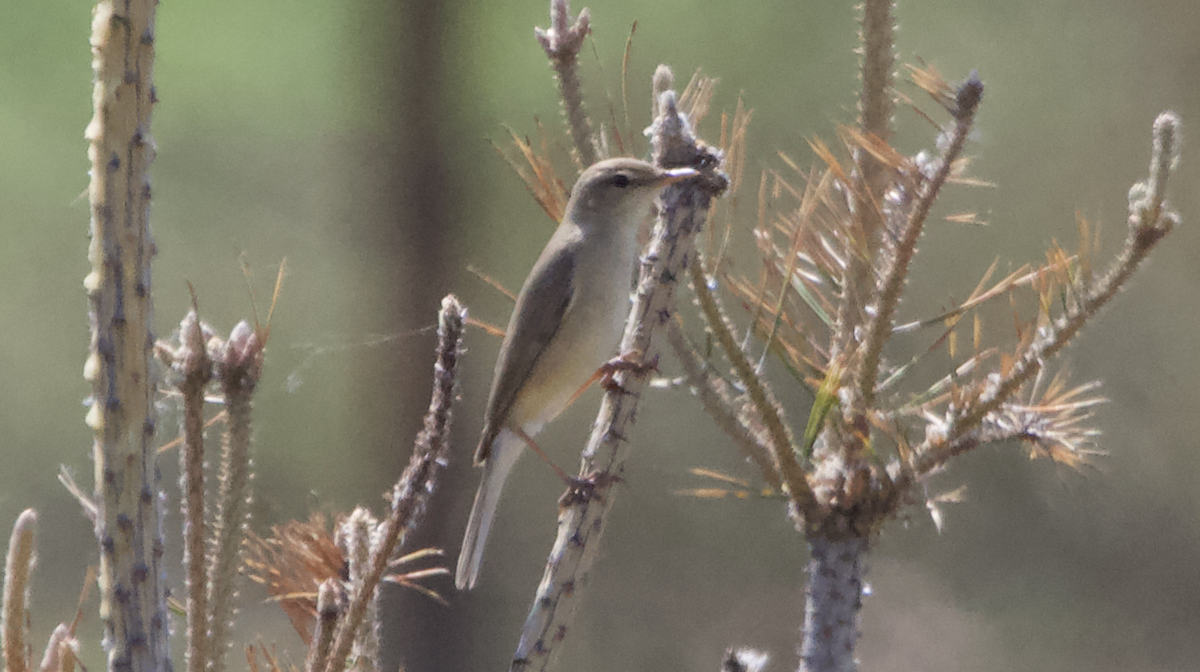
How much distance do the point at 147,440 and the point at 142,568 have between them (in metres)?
0.06

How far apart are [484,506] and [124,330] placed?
39 centimetres

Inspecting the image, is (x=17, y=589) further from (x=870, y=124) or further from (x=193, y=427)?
(x=870, y=124)

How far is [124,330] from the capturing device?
0.42 meters

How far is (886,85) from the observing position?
25.1 inches

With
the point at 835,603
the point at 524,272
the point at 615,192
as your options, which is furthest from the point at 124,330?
the point at 524,272

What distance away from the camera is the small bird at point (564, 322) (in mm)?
726

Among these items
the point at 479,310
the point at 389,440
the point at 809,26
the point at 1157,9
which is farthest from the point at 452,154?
the point at 1157,9

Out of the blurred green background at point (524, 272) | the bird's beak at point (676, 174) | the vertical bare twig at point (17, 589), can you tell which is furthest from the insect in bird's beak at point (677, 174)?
the blurred green background at point (524, 272)

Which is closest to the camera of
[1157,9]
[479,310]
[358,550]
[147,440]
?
[147,440]

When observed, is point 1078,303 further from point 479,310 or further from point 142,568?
point 479,310

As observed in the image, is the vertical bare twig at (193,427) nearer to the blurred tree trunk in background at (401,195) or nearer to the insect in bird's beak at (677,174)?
the insect in bird's beak at (677,174)

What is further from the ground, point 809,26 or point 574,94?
point 809,26

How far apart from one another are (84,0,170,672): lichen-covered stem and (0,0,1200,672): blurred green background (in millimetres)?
675

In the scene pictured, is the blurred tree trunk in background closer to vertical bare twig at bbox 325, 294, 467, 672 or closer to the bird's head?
the bird's head
